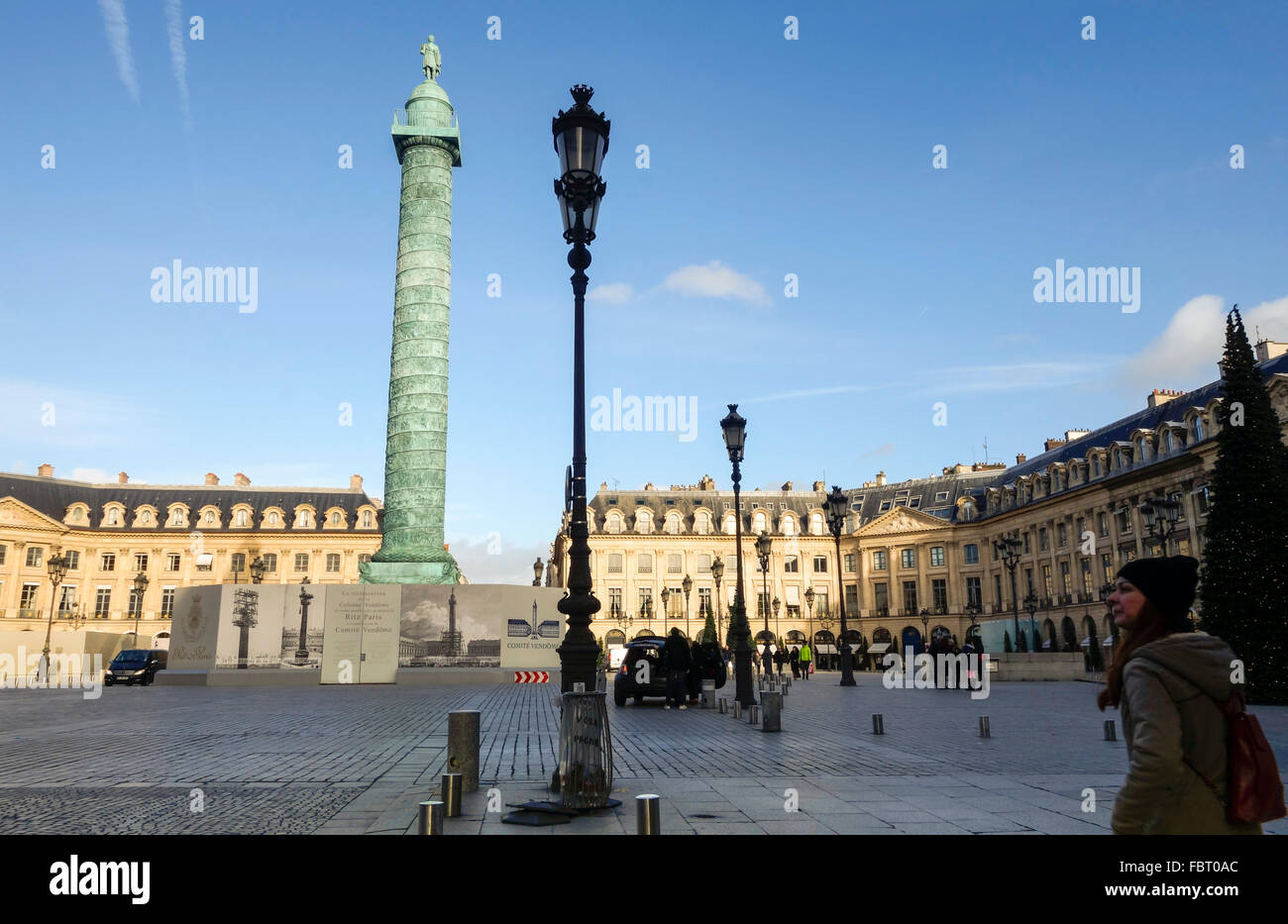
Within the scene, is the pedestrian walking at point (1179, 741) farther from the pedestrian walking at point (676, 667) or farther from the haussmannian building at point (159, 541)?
the haussmannian building at point (159, 541)

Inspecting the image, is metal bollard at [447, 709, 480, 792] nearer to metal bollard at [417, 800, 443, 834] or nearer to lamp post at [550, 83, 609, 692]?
lamp post at [550, 83, 609, 692]

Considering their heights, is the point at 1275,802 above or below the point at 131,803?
above

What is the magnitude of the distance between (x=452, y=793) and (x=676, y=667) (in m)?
14.0

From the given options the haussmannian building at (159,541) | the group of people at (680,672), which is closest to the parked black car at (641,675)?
the group of people at (680,672)

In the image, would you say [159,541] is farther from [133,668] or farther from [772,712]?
[772,712]

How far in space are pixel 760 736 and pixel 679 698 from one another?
7.62m

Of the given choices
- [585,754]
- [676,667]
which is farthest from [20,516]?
[585,754]

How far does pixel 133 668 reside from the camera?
3444cm

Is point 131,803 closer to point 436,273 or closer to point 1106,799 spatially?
point 1106,799

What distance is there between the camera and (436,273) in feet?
129

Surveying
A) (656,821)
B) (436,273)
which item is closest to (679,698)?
(656,821)

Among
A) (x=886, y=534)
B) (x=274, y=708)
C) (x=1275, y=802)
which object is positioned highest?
(x=886, y=534)

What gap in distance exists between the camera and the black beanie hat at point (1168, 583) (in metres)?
3.26

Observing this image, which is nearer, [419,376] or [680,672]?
[680,672]
